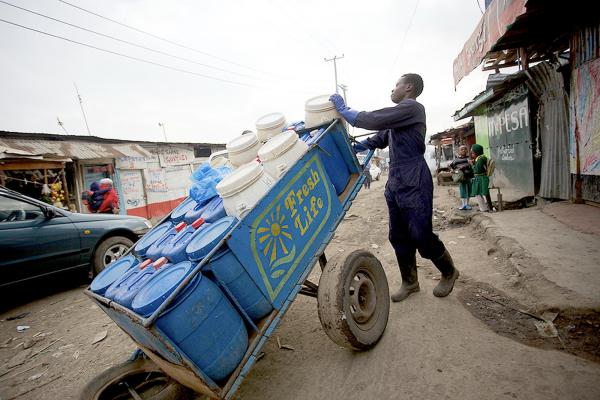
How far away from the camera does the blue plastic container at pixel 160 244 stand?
2.18 metres

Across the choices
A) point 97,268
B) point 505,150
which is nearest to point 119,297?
point 97,268

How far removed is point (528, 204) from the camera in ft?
22.1

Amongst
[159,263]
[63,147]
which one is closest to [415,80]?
[159,263]

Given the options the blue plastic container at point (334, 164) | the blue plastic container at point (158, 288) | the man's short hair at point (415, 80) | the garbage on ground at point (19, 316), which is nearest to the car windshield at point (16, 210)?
the garbage on ground at point (19, 316)

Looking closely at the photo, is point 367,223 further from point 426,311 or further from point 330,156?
point 330,156

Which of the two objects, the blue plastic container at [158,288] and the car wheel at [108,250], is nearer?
the blue plastic container at [158,288]

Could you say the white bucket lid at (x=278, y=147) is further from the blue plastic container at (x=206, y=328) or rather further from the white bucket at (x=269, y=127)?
A: the blue plastic container at (x=206, y=328)

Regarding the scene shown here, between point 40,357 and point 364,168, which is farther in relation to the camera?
point 40,357

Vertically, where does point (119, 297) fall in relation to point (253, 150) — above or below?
below

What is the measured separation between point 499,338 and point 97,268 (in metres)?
5.70

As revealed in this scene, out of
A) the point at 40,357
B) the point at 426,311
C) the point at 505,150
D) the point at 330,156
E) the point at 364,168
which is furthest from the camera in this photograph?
the point at 505,150

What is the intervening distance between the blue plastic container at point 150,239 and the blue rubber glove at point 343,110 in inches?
77.3

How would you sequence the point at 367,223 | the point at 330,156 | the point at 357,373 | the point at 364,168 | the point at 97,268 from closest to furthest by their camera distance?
the point at 357,373, the point at 330,156, the point at 364,168, the point at 97,268, the point at 367,223

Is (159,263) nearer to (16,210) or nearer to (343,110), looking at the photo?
(343,110)
